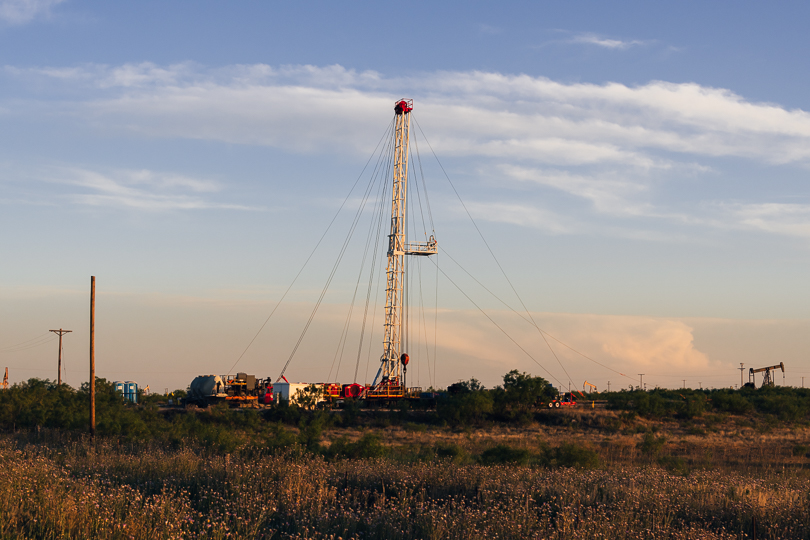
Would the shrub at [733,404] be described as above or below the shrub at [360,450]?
below

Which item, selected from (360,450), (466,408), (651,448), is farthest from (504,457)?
(466,408)

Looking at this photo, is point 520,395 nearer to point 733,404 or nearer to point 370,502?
point 733,404

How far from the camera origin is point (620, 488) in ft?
44.5

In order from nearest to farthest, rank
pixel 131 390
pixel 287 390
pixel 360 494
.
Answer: pixel 360 494, pixel 287 390, pixel 131 390

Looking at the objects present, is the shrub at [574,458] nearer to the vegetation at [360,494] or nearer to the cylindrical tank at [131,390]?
the vegetation at [360,494]

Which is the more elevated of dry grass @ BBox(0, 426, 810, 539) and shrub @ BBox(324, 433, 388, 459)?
dry grass @ BBox(0, 426, 810, 539)

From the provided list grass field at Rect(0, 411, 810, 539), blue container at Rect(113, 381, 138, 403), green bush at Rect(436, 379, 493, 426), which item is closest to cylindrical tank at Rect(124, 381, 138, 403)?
blue container at Rect(113, 381, 138, 403)

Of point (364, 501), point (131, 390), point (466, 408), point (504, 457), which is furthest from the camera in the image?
point (131, 390)

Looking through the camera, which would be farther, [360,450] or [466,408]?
[466,408]

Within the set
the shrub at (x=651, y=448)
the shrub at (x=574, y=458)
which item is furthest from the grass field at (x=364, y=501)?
the shrub at (x=651, y=448)

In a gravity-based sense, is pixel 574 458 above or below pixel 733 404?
above

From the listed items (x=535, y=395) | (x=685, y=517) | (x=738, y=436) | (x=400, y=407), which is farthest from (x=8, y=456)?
(x=738, y=436)

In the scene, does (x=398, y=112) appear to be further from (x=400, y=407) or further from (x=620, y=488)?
(x=620, y=488)

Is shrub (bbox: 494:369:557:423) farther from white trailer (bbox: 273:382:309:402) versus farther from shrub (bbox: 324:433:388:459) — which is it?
shrub (bbox: 324:433:388:459)
